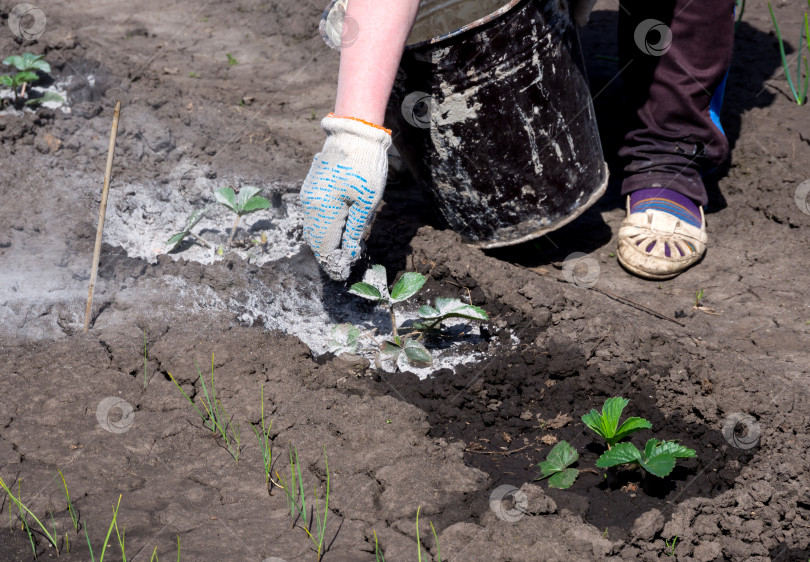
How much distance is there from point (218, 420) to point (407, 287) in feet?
2.03

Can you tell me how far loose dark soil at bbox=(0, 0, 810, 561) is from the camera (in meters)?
1.41

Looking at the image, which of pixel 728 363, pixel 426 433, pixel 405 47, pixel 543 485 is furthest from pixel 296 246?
pixel 728 363

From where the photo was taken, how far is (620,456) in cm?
147

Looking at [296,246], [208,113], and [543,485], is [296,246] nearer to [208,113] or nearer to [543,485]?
[208,113]

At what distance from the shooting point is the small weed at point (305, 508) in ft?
4.47

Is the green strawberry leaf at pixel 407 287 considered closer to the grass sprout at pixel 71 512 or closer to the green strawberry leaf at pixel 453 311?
the green strawberry leaf at pixel 453 311

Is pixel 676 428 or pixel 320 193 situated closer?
pixel 676 428

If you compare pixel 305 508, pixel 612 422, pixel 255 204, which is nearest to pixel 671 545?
pixel 612 422

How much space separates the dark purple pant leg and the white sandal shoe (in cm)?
16

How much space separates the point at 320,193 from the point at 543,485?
3.03 ft

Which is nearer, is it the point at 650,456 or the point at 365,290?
the point at 650,456

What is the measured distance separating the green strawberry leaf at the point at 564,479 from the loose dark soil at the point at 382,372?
25mm

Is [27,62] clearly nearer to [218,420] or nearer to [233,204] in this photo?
[233,204]

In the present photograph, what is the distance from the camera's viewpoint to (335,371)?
72.0 inches
